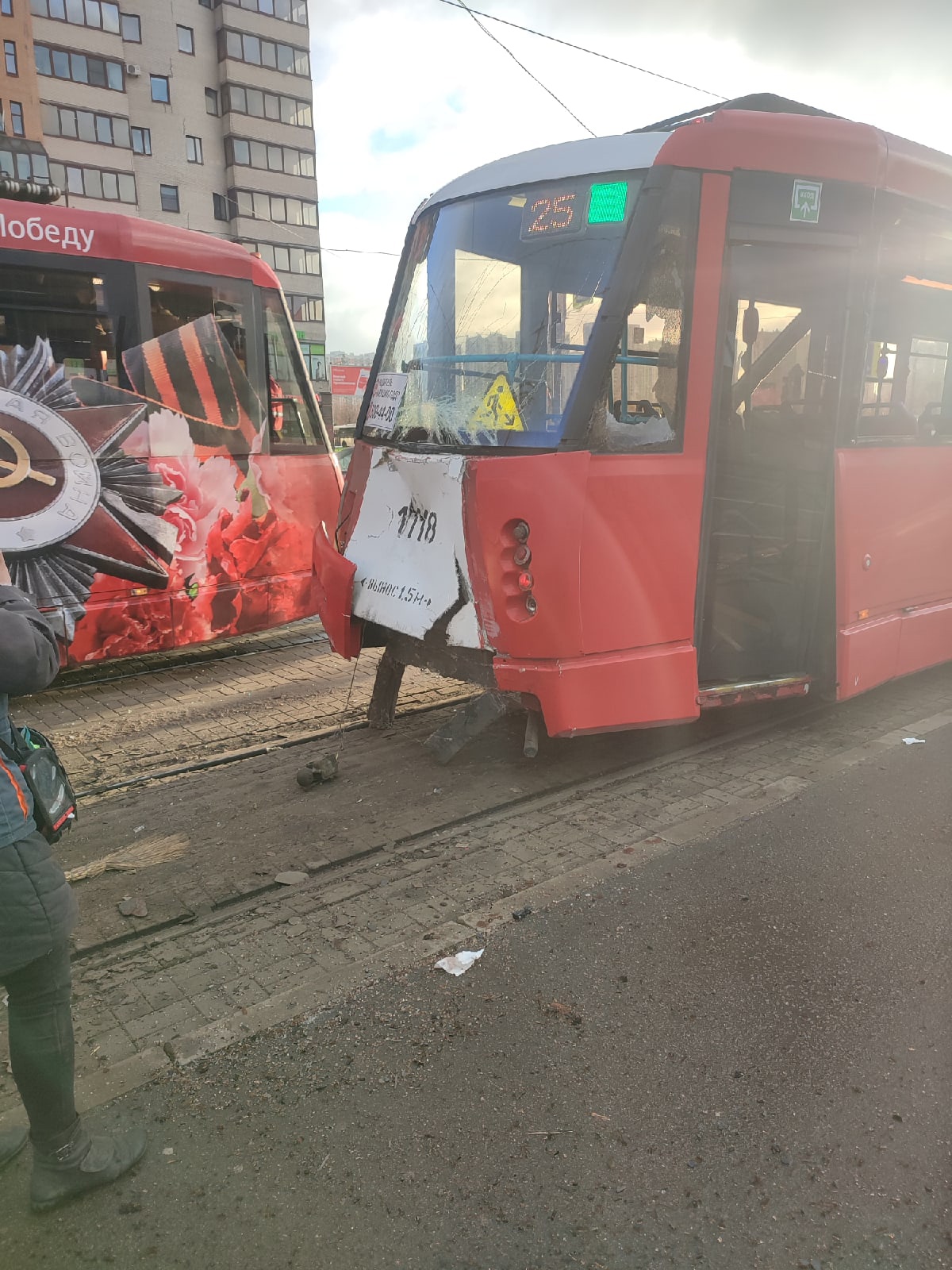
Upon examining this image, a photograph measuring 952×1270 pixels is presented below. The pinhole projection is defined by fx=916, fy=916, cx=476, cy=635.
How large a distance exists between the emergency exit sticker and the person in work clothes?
4.44m

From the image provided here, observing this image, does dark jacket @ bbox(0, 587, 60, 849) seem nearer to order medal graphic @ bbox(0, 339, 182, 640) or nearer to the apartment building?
order medal graphic @ bbox(0, 339, 182, 640)

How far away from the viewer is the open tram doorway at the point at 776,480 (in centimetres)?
531

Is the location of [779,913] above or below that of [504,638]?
below

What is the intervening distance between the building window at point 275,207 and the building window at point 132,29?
23.9ft

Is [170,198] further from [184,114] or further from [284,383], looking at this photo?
[284,383]

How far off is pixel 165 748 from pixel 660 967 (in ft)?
12.1

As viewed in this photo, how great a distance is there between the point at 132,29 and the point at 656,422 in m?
48.5

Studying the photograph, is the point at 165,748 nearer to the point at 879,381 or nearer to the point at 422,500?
the point at 422,500

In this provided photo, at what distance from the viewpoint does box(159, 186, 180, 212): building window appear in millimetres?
43562

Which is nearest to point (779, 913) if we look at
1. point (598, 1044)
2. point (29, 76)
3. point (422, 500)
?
point (598, 1044)

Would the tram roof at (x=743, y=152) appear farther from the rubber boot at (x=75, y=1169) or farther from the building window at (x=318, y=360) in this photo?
the building window at (x=318, y=360)

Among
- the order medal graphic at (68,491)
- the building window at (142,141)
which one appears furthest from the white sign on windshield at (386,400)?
the building window at (142,141)

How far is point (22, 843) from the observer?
86.8 inches

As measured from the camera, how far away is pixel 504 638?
182 inches
